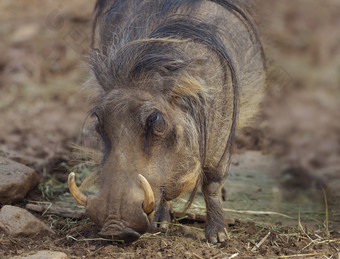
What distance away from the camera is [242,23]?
3744mm

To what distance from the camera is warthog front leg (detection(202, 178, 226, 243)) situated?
3.19 meters

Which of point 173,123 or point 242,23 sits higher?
point 242,23

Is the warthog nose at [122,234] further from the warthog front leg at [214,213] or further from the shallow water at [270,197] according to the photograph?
the shallow water at [270,197]

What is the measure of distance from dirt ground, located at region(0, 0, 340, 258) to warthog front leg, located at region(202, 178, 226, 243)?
0.27ft

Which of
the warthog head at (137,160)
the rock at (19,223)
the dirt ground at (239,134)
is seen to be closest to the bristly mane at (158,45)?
the warthog head at (137,160)

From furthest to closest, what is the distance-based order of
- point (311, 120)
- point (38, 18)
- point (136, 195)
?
1. point (38, 18)
2. point (311, 120)
3. point (136, 195)

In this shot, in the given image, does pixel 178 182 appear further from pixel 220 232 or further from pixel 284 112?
pixel 284 112

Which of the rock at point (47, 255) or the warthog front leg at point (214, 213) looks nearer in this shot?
the rock at point (47, 255)

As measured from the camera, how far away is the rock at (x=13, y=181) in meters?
3.21

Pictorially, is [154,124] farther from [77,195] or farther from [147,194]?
[77,195]

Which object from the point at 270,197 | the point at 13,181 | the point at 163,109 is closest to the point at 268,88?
the point at 270,197

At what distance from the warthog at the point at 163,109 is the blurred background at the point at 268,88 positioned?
0.56 m

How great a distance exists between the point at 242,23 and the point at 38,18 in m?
6.94

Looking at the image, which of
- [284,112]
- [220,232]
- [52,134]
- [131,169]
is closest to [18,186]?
[131,169]
